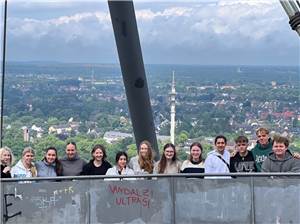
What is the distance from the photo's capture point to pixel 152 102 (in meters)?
18.9

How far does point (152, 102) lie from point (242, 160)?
572 cm

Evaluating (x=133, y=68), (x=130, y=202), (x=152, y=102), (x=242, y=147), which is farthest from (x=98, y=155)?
(x=152, y=102)

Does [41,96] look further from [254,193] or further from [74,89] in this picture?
[254,193]

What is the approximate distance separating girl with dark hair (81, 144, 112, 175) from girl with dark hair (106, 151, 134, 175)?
0.27ft

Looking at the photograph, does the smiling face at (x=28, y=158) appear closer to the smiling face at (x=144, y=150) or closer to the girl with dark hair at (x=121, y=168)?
the girl with dark hair at (x=121, y=168)

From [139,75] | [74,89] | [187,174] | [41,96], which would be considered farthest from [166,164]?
[74,89]

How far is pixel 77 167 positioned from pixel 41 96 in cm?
638

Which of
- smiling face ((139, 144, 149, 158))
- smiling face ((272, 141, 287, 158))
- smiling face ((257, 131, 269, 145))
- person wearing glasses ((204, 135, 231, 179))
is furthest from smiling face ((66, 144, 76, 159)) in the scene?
smiling face ((272, 141, 287, 158))

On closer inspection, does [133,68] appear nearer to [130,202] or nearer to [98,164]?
[98,164]

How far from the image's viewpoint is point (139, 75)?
17.8m

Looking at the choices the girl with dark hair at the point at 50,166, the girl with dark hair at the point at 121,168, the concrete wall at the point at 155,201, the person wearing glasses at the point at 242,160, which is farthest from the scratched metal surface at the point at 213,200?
the girl with dark hair at the point at 50,166

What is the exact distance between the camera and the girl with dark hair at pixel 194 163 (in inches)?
516

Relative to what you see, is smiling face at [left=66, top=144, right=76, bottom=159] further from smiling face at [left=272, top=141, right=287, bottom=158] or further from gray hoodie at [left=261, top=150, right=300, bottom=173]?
smiling face at [left=272, top=141, right=287, bottom=158]

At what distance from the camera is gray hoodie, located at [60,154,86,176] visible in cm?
1330
